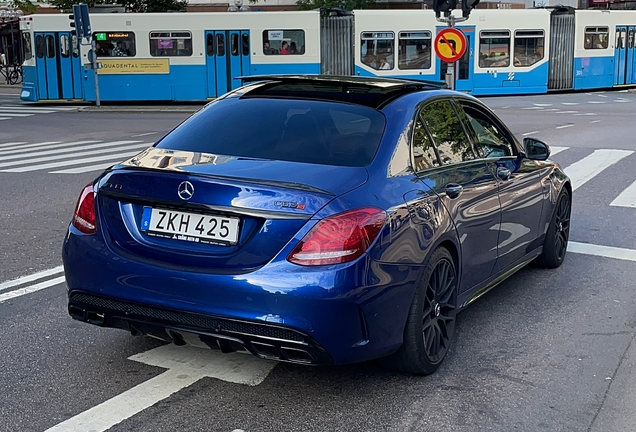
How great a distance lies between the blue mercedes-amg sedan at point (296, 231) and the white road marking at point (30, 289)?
183 centimetres

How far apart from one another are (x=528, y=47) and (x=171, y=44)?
41.6ft

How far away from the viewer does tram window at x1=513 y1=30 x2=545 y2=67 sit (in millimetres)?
30359

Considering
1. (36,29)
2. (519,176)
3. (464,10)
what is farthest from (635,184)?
(36,29)

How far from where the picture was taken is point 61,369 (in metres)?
4.59

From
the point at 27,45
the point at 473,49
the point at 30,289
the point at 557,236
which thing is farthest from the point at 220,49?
the point at 30,289

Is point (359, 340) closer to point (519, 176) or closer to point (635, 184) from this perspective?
point (519, 176)

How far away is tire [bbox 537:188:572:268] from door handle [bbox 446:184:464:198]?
2.09 m

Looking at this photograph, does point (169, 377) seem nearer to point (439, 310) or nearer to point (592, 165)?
point (439, 310)

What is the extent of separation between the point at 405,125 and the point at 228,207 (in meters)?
1.26

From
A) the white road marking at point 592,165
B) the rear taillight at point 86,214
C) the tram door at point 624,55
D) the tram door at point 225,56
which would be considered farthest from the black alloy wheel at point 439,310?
the tram door at point 624,55

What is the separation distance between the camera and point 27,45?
28375 mm

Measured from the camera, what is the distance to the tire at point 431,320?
433cm

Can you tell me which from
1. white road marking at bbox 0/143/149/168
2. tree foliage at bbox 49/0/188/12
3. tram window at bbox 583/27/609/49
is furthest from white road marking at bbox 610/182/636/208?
tree foliage at bbox 49/0/188/12

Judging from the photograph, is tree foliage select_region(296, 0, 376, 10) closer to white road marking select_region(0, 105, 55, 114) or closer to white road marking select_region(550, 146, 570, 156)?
white road marking select_region(0, 105, 55, 114)
